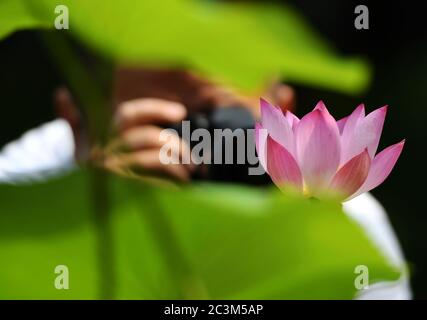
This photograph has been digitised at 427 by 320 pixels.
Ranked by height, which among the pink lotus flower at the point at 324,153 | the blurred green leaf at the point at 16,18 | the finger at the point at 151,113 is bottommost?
the pink lotus flower at the point at 324,153

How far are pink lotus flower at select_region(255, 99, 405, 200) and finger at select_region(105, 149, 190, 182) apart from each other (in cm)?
4

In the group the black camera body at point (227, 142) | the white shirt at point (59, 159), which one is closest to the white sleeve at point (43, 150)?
the white shirt at point (59, 159)

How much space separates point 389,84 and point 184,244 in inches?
80.7

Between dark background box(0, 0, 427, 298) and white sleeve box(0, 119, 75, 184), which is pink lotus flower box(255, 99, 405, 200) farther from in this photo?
dark background box(0, 0, 427, 298)

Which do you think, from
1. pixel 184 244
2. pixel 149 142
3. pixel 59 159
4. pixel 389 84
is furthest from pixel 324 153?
pixel 389 84

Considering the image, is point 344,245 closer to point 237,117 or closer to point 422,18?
point 237,117

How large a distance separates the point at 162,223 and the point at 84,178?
0.09 ft

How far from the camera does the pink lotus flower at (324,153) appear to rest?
0.85 feet

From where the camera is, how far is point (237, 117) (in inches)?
20.1

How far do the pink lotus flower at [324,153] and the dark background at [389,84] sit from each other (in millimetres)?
1684

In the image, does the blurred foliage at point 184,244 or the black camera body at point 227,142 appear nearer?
the blurred foliage at point 184,244

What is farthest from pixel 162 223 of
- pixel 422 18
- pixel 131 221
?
pixel 422 18

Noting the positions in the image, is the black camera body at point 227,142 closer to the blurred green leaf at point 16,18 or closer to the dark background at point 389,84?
the blurred green leaf at point 16,18
